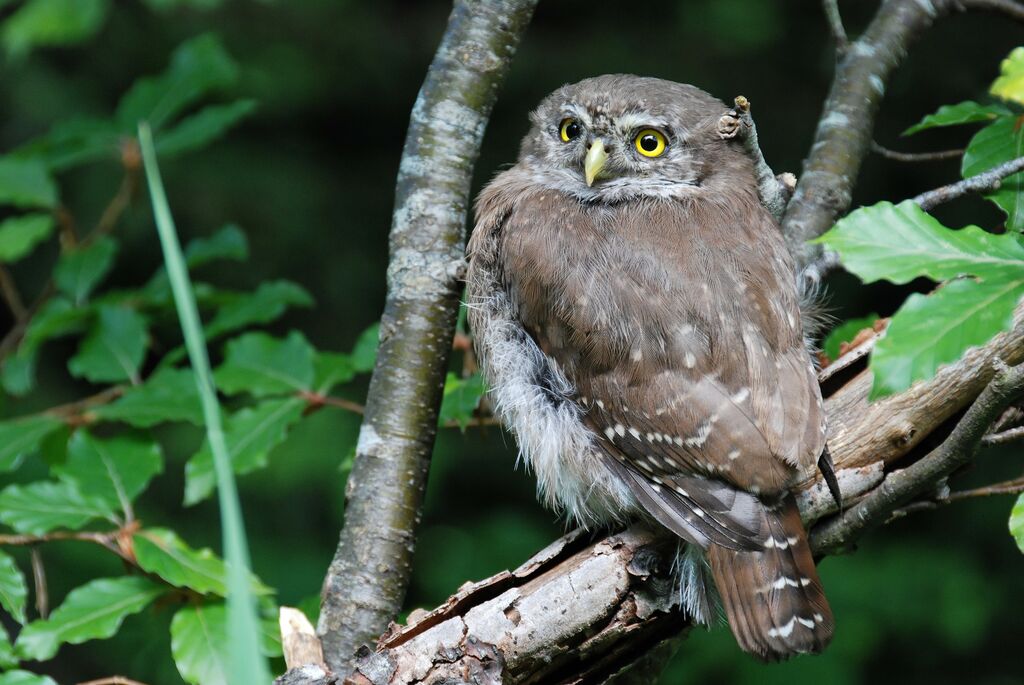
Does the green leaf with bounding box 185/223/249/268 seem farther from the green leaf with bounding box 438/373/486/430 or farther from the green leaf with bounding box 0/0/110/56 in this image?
the green leaf with bounding box 0/0/110/56

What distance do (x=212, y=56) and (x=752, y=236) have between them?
178 cm

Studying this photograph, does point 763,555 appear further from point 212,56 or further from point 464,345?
point 212,56

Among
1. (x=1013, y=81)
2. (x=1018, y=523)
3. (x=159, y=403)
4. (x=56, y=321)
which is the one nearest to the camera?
(x=1013, y=81)

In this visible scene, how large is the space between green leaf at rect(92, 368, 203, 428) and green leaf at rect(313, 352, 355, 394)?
311 millimetres

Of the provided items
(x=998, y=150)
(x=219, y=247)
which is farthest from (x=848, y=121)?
(x=219, y=247)

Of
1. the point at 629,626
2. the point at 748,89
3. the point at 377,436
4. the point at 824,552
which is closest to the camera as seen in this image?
the point at 629,626

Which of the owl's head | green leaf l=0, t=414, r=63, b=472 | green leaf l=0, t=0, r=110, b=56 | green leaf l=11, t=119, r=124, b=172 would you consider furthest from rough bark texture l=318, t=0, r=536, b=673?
green leaf l=0, t=0, r=110, b=56

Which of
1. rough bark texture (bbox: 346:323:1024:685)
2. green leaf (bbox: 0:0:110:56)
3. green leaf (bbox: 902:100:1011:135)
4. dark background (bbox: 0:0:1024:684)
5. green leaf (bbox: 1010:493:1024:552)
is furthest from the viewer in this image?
dark background (bbox: 0:0:1024:684)

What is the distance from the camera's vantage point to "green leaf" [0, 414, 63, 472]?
8.10ft

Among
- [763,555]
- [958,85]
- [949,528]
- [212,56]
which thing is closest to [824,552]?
[763,555]

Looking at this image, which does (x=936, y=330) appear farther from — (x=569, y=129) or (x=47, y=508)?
(x=47, y=508)

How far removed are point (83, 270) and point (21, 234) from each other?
0.85 feet

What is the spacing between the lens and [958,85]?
4699mm

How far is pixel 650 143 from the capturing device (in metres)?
2.78
